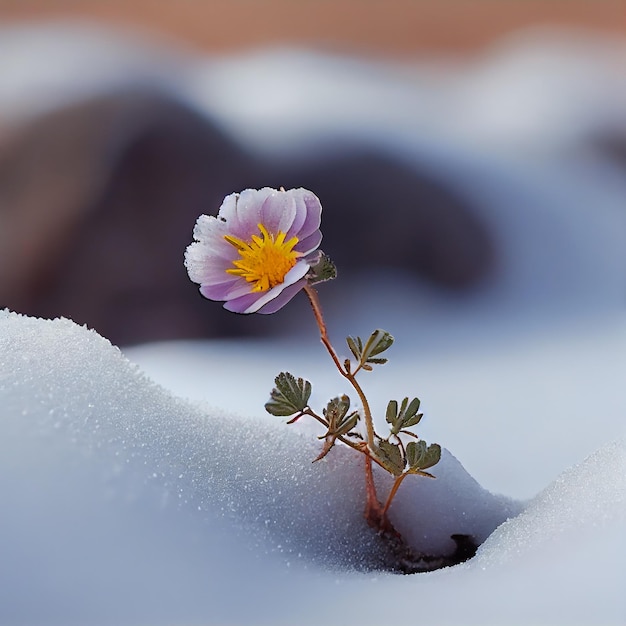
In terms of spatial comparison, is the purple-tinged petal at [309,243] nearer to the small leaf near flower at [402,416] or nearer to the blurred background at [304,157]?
the small leaf near flower at [402,416]

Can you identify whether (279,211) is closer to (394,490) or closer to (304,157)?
(394,490)

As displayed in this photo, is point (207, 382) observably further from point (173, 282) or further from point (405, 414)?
point (405, 414)

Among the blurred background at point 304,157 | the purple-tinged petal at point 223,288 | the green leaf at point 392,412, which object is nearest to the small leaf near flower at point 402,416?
the green leaf at point 392,412

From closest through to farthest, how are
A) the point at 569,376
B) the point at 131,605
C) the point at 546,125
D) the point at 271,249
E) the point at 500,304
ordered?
the point at 131,605, the point at 271,249, the point at 569,376, the point at 500,304, the point at 546,125

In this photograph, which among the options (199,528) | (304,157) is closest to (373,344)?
(199,528)

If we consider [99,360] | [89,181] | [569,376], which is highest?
[89,181]

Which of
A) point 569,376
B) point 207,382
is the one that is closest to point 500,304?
point 569,376

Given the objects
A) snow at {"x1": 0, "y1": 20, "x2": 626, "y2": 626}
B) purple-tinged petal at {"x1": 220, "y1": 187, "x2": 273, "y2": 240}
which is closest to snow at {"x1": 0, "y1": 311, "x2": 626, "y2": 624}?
snow at {"x1": 0, "y1": 20, "x2": 626, "y2": 626}

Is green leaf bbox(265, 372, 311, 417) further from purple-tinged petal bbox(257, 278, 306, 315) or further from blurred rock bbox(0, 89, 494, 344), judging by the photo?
blurred rock bbox(0, 89, 494, 344)
